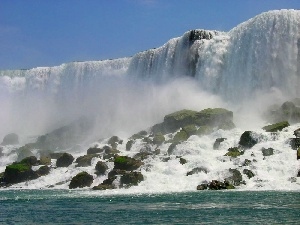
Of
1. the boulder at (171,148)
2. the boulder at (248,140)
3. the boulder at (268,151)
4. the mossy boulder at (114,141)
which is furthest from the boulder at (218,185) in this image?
the mossy boulder at (114,141)

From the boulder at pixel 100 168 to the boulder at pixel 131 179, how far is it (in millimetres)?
4095

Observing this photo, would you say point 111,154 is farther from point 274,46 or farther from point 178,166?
point 274,46

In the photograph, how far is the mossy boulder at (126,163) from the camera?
115ft

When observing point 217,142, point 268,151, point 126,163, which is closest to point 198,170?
point 268,151

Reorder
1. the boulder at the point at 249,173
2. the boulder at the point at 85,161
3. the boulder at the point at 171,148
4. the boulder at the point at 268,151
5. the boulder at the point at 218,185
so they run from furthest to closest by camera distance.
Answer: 1. the boulder at the point at 85,161
2. the boulder at the point at 171,148
3. the boulder at the point at 268,151
4. the boulder at the point at 249,173
5. the boulder at the point at 218,185

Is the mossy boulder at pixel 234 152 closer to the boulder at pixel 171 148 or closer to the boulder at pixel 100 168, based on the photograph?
the boulder at pixel 171 148

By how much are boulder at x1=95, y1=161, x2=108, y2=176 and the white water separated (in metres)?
0.74

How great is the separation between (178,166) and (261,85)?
19795mm

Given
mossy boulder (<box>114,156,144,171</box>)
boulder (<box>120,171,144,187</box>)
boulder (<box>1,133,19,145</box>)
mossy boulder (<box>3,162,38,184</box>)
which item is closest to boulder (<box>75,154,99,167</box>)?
mossy boulder (<box>3,162,38,184</box>)

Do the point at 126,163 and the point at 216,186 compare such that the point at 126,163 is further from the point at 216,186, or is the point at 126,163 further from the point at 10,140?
the point at 10,140

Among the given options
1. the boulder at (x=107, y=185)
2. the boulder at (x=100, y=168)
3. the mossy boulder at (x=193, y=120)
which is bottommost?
the boulder at (x=107, y=185)

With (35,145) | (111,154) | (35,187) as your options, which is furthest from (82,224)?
(35,145)

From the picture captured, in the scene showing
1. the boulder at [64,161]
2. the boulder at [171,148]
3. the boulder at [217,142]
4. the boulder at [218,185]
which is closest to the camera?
the boulder at [218,185]

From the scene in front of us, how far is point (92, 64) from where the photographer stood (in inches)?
2933
